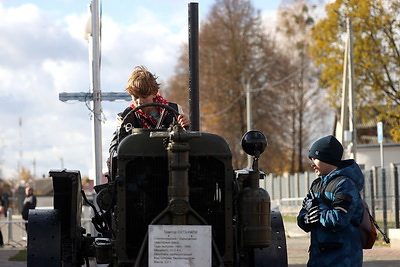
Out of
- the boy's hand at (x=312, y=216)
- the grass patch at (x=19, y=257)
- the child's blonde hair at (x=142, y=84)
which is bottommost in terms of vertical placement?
the grass patch at (x=19, y=257)

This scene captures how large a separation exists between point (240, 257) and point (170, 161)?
3.46 ft

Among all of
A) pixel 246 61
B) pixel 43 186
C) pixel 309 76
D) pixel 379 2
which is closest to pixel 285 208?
pixel 379 2

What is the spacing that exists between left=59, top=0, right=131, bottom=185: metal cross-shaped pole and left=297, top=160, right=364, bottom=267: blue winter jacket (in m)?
8.81

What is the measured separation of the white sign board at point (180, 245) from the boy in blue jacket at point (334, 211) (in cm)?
111

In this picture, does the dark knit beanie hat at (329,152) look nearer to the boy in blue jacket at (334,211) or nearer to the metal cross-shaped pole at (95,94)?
the boy in blue jacket at (334,211)

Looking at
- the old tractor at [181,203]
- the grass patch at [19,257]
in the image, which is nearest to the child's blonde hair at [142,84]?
the old tractor at [181,203]

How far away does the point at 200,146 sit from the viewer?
6.94 meters

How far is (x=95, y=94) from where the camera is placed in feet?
53.6

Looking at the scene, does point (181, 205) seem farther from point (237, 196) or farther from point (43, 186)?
point (43, 186)

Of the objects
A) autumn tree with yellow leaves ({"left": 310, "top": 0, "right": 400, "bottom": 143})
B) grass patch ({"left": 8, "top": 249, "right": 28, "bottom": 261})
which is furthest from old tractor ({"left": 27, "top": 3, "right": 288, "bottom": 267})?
autumn tree with yellow leaves ({"left": 310, "top": 0, "right": 400, "bottom": 143})

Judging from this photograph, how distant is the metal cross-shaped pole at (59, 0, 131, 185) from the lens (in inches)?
640

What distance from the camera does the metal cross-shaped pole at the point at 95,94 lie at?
1627cm

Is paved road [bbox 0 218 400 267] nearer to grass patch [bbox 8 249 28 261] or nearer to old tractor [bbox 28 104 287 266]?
grass patch [bbox 8 249 28 261]

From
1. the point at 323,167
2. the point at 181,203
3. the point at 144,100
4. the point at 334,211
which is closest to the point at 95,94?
the point at 144,100
